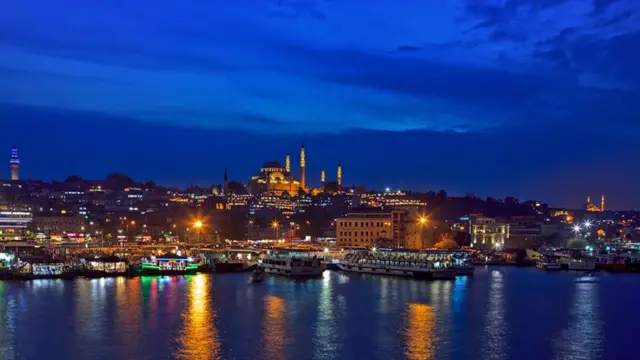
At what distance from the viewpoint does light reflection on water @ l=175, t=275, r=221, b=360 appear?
41.0 ft

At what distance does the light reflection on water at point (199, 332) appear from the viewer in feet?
41.0

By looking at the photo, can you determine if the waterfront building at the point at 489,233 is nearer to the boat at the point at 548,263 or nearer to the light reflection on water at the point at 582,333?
the boat at the point at 548,263

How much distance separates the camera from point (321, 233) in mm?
48844

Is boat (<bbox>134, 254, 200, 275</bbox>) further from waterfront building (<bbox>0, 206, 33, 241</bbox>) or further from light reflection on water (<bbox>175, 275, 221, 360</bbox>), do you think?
waterfront building (<bbox>0, 206, 33, 241</bbox>)

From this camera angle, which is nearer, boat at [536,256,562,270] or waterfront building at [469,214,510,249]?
boat at [536,256,562,270]

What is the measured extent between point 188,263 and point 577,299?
14138mm

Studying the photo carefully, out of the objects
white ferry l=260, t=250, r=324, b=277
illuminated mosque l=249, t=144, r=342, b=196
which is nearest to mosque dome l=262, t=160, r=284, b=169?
illuminated mosque l=249, t=144, r=342, b=196

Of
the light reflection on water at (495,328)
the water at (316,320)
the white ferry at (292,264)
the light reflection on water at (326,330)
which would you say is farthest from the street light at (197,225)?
the light reflection on water at (495,328)

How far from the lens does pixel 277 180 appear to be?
75.5m

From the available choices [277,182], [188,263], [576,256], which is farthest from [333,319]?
[277,182]

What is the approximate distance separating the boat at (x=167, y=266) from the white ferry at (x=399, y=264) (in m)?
5.48

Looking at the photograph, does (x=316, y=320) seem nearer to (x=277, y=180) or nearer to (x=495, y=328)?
(x=495, y=328)

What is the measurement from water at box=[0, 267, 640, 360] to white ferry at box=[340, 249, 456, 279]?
7.56 ft

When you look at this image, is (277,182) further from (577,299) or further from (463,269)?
(577,299)
